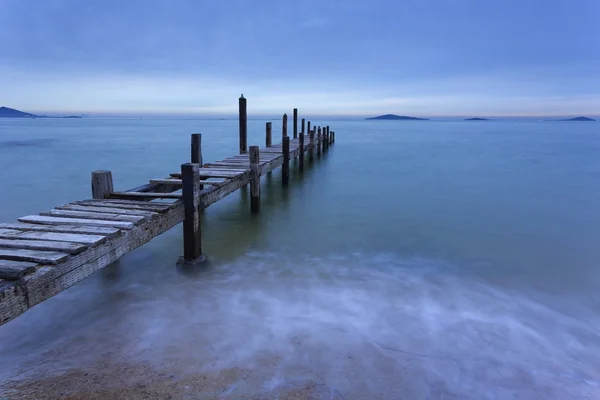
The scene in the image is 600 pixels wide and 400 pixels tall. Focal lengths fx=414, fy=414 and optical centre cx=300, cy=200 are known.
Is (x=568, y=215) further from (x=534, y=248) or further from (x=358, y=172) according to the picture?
(x=358, y=172)

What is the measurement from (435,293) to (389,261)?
1355 millimetres

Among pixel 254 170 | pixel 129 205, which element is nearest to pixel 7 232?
pixel 129 205

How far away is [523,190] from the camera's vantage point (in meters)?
15.1

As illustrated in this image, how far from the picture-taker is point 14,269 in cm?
307

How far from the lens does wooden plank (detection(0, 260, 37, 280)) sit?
3008 mm

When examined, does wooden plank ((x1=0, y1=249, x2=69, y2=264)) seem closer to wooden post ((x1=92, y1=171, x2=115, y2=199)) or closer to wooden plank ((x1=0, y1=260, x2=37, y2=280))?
wooden plank ((x1=0, y1=260, x2=37, y2=280))

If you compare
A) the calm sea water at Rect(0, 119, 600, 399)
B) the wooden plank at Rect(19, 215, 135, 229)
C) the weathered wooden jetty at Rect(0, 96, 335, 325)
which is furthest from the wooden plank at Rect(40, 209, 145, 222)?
the calm sea water at Rect(0, 119, 600, 399)

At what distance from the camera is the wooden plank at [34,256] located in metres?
3.30

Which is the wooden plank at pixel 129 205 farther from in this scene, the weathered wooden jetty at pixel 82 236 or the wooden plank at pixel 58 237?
the wooden plank at pixel 58 237

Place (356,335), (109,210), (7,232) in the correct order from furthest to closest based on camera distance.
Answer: (109,210), (356,335), (7,232)

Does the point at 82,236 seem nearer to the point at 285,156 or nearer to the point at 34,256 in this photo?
the point at 34,256

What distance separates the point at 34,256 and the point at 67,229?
0.86m

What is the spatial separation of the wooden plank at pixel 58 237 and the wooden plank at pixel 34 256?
1.07 ft

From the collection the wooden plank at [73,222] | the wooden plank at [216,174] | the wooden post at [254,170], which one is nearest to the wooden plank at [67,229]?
the wooden plank at [73,222]
